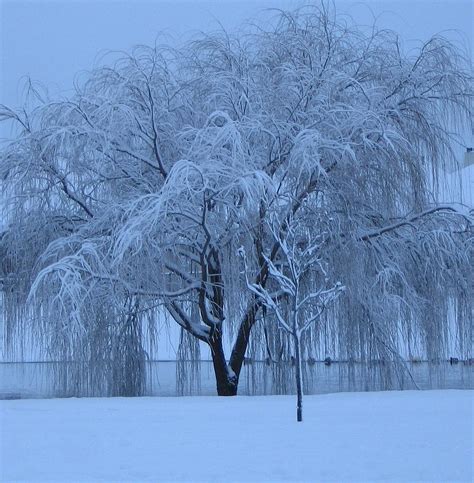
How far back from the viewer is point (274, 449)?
15.0 feet

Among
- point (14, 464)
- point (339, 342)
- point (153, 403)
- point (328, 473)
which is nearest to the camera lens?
point (328, 473)

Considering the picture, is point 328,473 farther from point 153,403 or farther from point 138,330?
point 138,330

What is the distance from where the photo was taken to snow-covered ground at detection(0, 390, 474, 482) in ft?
13.5

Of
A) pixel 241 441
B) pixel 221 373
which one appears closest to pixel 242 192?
pixel 221 373

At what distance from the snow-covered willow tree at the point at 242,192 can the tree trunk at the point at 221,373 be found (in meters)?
0.02

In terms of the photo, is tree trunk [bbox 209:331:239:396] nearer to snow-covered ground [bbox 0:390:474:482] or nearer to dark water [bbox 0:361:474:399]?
dark water [bbox 0:361:474:399]

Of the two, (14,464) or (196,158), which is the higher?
(196,158)

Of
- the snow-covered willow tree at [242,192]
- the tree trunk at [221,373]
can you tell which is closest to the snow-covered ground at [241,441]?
the snow-covered willow tree at [242,192]

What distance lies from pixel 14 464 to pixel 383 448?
202 centimetres

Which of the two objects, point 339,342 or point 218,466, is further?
point 339,342

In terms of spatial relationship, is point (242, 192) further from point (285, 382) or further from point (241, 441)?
point (241, 441)

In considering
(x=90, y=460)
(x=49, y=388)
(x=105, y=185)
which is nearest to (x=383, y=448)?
(x=90, y=460)

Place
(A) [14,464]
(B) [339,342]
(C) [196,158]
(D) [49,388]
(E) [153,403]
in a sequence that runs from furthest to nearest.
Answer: (D) [49,388], (B) [339,342], (C) [196,158], (E) [153,403], (A) [14,464]

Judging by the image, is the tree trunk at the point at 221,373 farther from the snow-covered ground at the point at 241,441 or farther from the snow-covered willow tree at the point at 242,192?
Answer: the snow-covered ground at the point at 241,441
